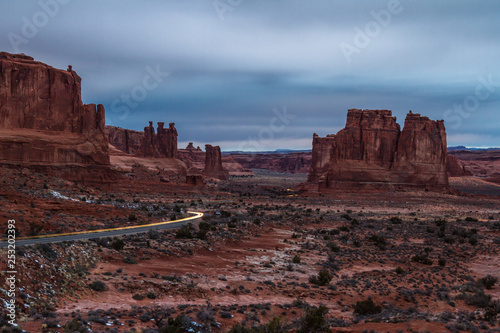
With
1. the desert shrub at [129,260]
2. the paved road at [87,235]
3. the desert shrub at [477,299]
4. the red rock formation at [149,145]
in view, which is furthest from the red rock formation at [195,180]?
the desert shrub at [477,299]

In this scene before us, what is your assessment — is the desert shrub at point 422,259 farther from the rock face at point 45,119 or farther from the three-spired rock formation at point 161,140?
the three-spired rock formation at point 161,140

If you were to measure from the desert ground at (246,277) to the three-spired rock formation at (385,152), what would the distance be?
38.7 m

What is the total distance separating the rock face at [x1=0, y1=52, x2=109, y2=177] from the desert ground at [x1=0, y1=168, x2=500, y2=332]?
916 cm

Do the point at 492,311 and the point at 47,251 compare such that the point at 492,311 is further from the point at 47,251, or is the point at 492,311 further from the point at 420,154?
the point at 420,154

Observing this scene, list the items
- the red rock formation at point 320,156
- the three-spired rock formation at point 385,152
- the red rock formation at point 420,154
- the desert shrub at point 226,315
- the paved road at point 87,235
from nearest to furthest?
the desert shrub at point 226,315 < the paved road at point 87,235 < the three-spired rock formation at point 385,152 < the red rock formation at point 420,154 < the red rock formation at point 320,156

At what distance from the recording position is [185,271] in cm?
1761

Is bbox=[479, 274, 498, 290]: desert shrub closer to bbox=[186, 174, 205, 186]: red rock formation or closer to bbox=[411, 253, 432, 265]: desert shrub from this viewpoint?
bbox=[411, 253, 432, 265]: desert shrub

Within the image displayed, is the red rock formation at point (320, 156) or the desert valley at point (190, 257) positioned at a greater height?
the red rock formation at point (320, 156)

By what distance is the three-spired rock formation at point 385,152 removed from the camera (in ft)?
242

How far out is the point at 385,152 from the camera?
76.3 m

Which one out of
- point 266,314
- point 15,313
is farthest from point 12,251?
point 266,314

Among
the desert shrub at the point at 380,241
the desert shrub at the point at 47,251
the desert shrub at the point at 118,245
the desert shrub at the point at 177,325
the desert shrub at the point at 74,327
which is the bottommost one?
the desert shrub at the point at 380,241

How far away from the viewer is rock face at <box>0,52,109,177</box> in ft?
140

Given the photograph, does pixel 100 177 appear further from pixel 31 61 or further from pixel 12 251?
pixel 12 251
